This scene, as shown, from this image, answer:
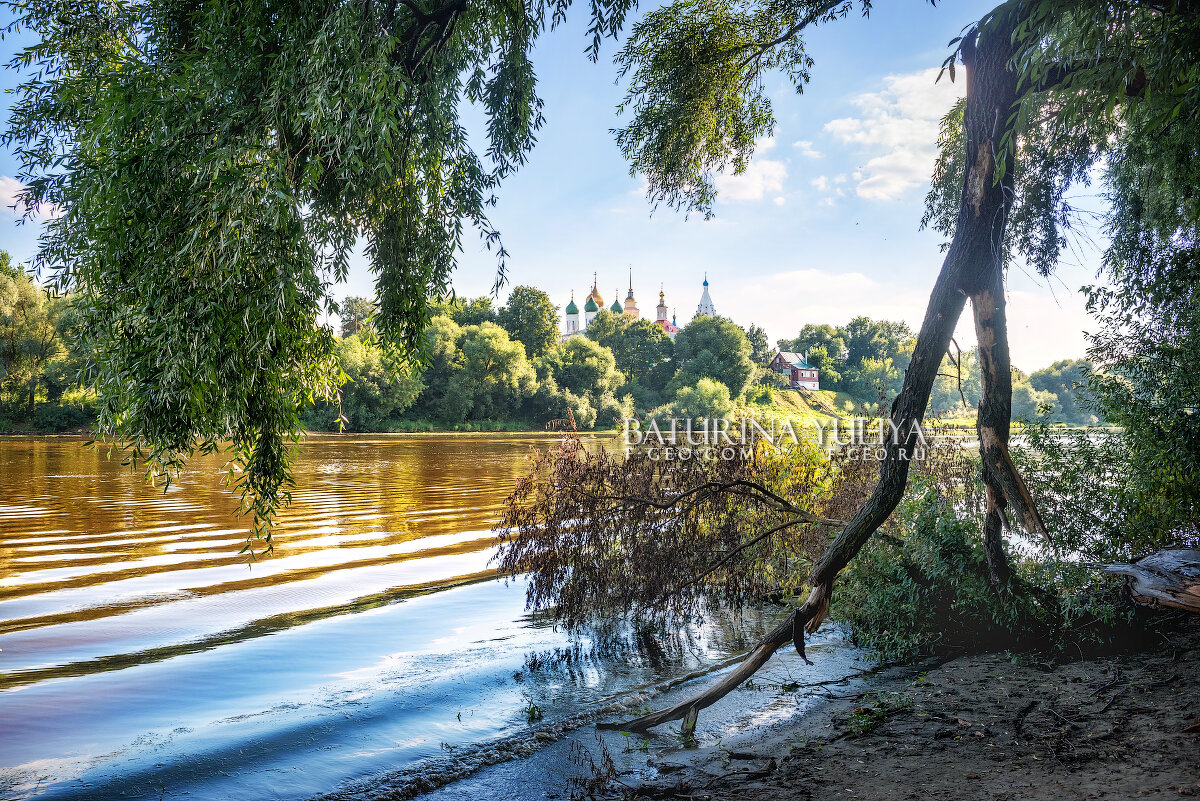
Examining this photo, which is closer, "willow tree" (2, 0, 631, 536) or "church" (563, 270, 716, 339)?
"willow tree" (2, 0, 631, 536)

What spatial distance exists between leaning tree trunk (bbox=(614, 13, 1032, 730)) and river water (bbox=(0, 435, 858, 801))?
1686 mm

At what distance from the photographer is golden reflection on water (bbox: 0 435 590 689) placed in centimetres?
816

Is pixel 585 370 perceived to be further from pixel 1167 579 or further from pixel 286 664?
pixel 1167 579

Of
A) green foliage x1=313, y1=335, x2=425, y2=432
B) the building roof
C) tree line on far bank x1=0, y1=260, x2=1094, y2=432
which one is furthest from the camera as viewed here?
the building roof

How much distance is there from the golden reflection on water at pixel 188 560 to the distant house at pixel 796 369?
102 metres

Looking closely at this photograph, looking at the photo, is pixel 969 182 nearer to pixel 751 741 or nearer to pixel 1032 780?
pixel 1032 780

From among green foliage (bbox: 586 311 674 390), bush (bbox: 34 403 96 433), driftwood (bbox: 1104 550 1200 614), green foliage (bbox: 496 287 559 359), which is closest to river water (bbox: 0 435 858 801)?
driftwood (bbox: 1104 550 1200 614)

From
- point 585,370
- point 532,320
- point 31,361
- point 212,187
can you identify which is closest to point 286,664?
point 212,187

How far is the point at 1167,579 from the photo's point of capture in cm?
602

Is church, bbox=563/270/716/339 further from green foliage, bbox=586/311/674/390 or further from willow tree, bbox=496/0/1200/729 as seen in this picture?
willow tree, bbox=496/0/1200/729

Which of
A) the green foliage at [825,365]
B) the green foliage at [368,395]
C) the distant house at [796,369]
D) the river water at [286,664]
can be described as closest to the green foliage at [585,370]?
the green foliage at [368,395]

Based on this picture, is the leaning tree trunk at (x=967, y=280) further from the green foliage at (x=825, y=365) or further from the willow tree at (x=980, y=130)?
the green foliage at (x=825, y=365)

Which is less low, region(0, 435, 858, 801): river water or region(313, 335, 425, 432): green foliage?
region(313, 335, 425, 432): green foliage

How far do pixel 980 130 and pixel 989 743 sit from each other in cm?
430
